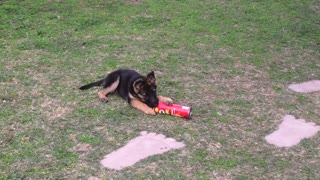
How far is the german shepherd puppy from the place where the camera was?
5.18m

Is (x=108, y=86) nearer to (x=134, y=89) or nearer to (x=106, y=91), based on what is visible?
(x=106, y=91)

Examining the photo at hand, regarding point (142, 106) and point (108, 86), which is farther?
point (108, 86)

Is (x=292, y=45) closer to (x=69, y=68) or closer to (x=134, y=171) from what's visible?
(x=69, y=68)

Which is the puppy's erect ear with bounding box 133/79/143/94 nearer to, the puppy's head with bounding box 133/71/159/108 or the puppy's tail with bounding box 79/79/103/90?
the puppy's head with bounding box 133/71/159/108

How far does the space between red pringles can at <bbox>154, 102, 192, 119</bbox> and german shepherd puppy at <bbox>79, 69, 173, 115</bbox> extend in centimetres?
5

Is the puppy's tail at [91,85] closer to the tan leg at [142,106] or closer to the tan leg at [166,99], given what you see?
the tan leg at [142,106]

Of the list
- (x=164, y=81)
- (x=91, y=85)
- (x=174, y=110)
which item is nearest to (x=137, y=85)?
(x=174, y=110)

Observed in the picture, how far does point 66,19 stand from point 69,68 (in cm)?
227

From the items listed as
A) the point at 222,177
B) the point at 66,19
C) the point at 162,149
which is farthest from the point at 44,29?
the point at 222,177

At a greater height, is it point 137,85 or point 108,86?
point 137,85

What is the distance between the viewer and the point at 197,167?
13.8 ft

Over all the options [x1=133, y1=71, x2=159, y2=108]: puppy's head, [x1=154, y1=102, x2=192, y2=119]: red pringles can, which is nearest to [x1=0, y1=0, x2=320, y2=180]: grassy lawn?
[x1=154, y1=102, x2=192, y2=119]: red pringles can

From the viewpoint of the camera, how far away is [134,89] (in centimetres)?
527

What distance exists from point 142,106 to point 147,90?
0.18 m
